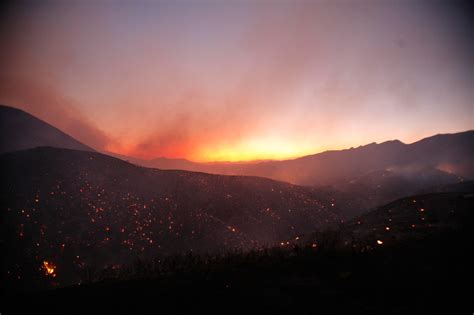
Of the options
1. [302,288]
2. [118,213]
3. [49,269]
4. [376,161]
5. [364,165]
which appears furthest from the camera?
[364,165]

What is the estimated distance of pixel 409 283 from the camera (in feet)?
19.5

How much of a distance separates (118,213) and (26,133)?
57265 millimetres

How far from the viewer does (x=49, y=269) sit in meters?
19.0

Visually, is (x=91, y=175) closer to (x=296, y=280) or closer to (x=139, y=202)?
(x=139, y=202)

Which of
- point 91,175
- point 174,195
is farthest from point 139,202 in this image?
point 91,175

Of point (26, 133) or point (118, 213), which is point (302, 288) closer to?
point (118, 213)

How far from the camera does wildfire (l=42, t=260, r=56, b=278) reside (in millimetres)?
18688

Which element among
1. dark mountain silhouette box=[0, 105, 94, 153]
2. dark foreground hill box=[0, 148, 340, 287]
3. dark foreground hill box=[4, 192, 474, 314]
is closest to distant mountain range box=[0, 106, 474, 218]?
dark mountain silhouette box=[0, 105, 94, 153]

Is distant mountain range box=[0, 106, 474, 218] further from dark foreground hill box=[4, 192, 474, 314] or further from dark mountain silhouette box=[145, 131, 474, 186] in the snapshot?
dark foreground hill box=[4, 192, 474, 314]

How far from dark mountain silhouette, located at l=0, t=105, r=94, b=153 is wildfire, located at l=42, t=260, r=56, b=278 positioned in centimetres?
5174


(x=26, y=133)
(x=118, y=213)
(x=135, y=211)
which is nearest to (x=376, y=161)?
(x=135, y=211)

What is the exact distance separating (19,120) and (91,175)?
185 feet

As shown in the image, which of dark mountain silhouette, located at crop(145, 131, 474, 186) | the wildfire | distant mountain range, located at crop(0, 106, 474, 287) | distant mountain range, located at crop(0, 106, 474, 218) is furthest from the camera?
dark mountain silhouette, located at crop(145, 131, 474, 186)

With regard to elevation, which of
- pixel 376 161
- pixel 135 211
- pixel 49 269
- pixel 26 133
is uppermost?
pixel 26 133
